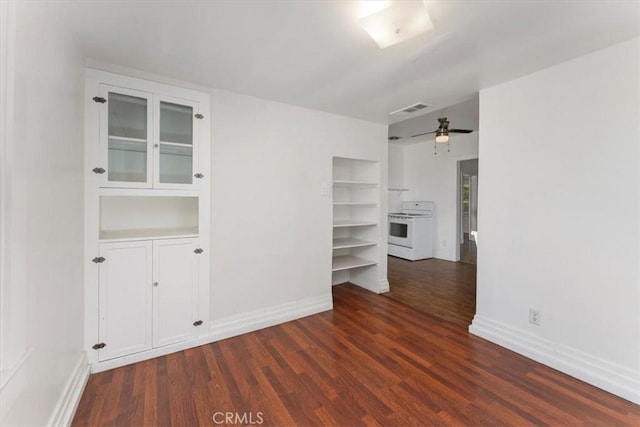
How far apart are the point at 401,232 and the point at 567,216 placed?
401 centimetres

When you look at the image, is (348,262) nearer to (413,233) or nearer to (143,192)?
(413,233)

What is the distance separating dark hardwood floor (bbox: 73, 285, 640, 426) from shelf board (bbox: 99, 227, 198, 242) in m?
1.01

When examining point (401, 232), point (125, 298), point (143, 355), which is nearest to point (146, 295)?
point (125, 298)

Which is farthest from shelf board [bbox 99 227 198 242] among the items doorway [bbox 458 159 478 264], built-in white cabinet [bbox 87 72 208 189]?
doorway [bbox 458 159 478 264]

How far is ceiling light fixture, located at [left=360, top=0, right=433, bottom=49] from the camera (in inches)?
55.7

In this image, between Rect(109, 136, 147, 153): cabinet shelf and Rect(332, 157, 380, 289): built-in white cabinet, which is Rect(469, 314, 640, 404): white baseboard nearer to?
Rect(332, 157, 380, 289): built-in white cabinet

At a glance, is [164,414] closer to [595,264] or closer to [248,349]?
[248,349]

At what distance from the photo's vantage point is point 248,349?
241 cm

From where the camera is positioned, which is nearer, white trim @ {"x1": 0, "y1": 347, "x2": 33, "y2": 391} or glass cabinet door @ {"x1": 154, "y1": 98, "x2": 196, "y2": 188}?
white trim @ {"x1": 0, "y1": 347, "x2": 33, "y2": 391}

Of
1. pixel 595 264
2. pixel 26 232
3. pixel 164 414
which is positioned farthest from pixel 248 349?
pixel 595 264

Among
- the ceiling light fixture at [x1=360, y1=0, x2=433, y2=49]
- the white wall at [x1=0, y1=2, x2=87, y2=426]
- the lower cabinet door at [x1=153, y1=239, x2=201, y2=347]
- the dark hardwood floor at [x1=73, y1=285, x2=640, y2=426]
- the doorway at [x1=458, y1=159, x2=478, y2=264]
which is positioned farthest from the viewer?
the doorway at [x1=458, y1=159, x2=478, y2=264]

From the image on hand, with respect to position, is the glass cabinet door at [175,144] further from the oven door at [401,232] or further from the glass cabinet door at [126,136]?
the oven door at [401,232]

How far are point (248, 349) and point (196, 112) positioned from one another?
2.16 meters

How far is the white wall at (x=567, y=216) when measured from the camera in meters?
1.83
